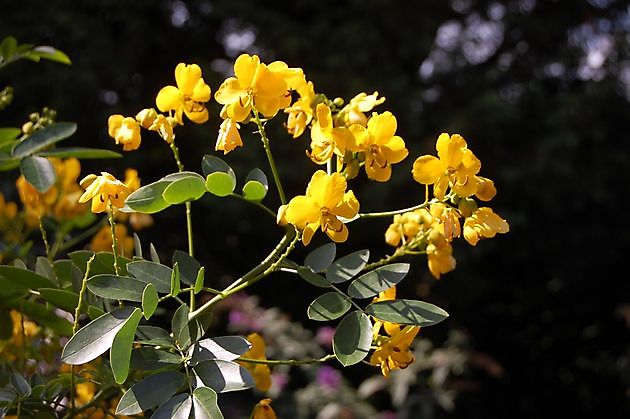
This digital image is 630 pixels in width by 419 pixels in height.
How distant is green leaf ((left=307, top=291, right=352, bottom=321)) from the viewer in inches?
26.3

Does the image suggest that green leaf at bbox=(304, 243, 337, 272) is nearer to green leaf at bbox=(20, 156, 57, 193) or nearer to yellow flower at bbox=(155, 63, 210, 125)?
yellow flower at bbox=(155, 63, 210, 125)

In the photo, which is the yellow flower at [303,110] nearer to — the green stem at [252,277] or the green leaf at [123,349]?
the green stem at [252,277]

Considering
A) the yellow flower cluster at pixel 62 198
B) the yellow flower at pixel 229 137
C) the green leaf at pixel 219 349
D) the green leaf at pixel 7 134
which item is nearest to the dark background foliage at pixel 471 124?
the yellow flower cluster at pixel 62 198

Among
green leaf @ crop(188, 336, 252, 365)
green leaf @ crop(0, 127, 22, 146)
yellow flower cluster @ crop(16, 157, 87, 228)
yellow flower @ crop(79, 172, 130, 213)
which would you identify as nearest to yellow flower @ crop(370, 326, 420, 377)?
green leaf @ crop(188, 336, 252, 365)

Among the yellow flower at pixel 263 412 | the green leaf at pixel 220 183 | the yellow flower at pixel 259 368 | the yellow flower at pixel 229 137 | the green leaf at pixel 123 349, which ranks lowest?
the yellow flower at pixel 259 368

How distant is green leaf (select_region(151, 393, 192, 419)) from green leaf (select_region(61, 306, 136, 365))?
62mm

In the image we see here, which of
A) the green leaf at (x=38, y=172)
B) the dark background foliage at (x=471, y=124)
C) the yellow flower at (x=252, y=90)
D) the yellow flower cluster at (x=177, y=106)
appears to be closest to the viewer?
the yellow flower at (x=252, y=90)

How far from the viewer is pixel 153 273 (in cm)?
68

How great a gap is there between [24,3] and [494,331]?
8.60ft

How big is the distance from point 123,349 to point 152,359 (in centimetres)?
6

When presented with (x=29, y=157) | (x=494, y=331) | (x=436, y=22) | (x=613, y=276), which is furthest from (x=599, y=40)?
(x=29, y=157)

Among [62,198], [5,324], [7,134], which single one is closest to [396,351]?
[5,324]

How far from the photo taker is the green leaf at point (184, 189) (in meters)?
0.65

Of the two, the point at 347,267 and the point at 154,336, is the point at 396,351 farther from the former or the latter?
the point at 154,336
